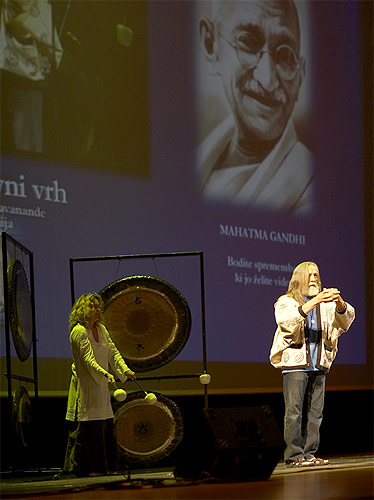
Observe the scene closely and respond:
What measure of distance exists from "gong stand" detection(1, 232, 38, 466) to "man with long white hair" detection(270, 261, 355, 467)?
149 cm

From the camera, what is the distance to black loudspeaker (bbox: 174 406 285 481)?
415cm

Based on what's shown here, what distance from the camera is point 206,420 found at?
418 centimetres

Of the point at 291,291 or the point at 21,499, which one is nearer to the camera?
the point at 21,499

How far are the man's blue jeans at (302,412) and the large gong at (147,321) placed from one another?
2.91 ft

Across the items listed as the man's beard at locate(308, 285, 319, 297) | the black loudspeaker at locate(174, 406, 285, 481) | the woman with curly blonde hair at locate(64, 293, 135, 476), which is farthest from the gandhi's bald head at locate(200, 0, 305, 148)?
the black loudspeaker at locate(174, 406, 285, 481)

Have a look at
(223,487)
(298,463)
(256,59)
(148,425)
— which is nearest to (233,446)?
(223,487)

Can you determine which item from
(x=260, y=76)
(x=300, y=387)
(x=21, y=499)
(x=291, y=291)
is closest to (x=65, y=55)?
(x=260, y=76)

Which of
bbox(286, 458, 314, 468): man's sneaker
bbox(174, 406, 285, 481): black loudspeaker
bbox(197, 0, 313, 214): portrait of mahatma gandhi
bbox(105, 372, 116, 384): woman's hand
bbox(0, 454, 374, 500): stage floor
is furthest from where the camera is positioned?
bbox(197, 0, 313, 214): portrait of mahatma gandhi

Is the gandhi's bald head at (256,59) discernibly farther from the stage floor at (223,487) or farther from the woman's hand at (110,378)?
the stage floor at (223,487)

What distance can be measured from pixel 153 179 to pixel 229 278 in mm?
939

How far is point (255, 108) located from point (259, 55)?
0.41 meters

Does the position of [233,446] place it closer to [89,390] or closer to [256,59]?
[89,390]

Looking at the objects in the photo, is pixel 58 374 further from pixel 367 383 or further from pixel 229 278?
pixel 367 383

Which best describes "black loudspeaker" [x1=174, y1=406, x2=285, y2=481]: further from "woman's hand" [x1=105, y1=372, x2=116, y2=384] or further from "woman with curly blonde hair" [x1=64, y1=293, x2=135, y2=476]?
"woman with curly blonde hair" [x1=64, y1=293, x2=135, y2=476]
